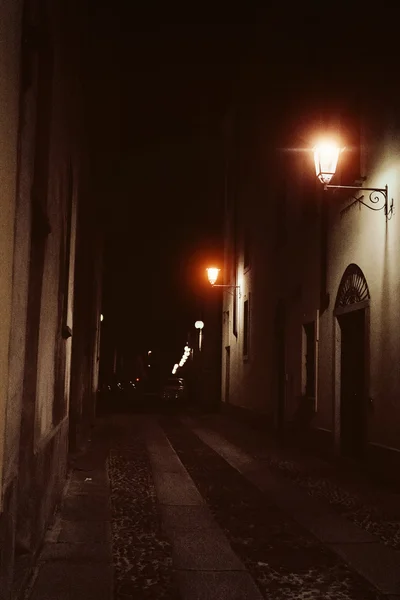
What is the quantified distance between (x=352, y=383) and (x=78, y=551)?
7285 mm

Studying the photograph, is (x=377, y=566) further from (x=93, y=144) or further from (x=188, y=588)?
(x=93, y=144)

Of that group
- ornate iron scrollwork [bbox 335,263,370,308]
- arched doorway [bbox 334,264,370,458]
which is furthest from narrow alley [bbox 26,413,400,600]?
ornate iron scrollwork [bbox 335,263,370,308]

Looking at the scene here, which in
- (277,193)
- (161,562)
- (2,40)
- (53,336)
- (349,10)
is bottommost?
(161,562)

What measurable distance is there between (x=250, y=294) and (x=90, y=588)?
16961 millimetres

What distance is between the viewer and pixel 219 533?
6562 millimetres

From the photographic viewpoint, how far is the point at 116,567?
210 inches

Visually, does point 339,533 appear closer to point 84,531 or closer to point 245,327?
point 84,531

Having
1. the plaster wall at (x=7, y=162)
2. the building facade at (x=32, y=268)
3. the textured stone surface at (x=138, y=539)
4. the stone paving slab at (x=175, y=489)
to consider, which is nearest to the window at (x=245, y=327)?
the textured stone surface at (x=138, y=539)

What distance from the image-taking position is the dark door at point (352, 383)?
37.9 feet

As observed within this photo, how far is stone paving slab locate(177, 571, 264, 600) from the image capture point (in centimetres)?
469

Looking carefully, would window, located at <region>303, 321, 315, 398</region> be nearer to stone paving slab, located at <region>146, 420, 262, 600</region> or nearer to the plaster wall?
stone paving slab, located at <region>146, 420, 262, 600</region>

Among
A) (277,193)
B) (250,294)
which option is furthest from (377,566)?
(250,294)

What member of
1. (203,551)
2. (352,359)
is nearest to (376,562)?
(203,551)

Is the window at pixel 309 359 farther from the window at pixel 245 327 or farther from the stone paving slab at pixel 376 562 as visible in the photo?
the stone paving slab at pixel 376 562
